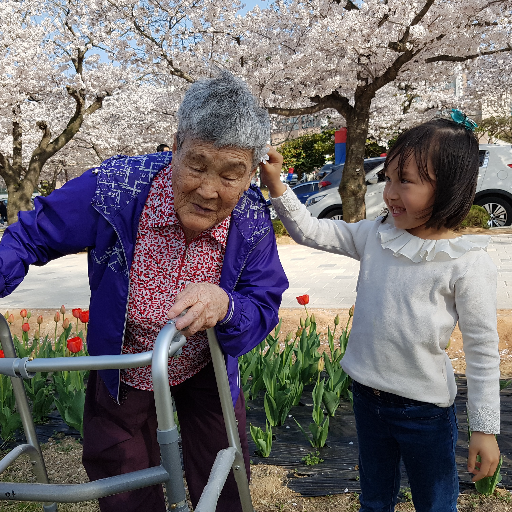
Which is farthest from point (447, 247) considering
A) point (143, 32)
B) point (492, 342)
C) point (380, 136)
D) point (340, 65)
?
point (380, 136)

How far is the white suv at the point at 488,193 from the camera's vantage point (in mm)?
10992

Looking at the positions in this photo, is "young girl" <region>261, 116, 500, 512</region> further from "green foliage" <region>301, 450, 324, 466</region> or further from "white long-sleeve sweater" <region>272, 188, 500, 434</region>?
"green foliage" <region>301, 450, 324, 466</region>

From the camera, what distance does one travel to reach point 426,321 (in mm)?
1586

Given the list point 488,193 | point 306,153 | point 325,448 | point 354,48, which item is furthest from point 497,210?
point 306,153

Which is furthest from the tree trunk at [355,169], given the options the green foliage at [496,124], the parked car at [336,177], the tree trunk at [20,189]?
the green foliage at [496,124]

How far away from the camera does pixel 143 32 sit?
12047 mm

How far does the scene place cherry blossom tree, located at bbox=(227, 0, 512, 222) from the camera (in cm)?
995

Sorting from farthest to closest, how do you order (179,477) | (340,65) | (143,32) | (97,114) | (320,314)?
(97,114)
(143,32)
(340,65)
(320,314)
(179,477)

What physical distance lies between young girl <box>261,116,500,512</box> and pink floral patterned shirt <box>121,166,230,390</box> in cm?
32

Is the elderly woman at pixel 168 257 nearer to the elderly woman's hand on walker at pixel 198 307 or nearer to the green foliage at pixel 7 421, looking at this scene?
the elderly woman's hand on walker at pixel 198 307

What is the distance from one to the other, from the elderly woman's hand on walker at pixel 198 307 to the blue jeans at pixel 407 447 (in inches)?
25.6

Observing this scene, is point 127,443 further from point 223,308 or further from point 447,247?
point 447,247

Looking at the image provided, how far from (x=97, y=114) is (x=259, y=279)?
63.2 ft

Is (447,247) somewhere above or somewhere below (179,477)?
above
